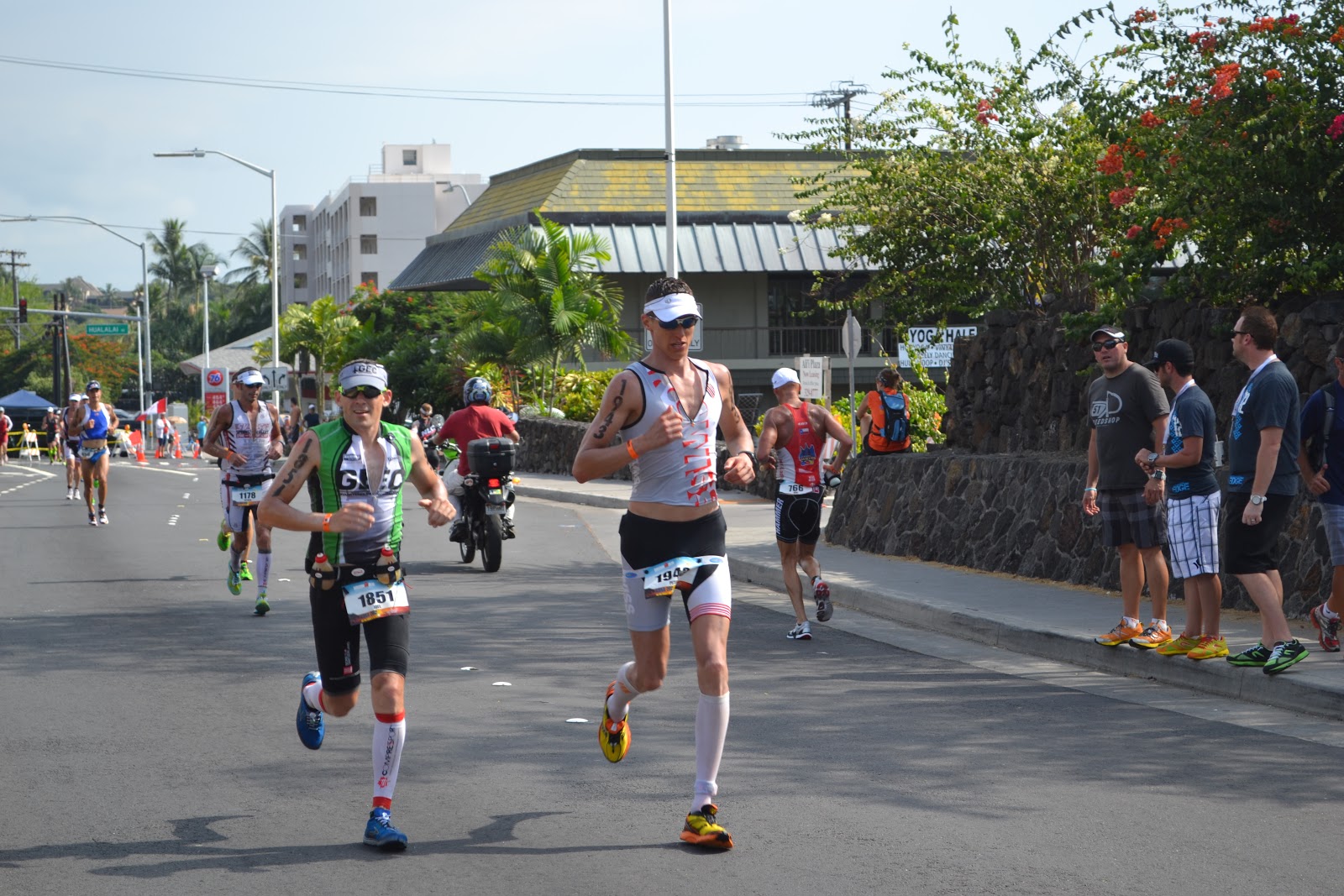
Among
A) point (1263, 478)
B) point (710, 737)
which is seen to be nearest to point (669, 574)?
point (710, 737)

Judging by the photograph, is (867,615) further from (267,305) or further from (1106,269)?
(267,305)

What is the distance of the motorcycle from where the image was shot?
15805mm

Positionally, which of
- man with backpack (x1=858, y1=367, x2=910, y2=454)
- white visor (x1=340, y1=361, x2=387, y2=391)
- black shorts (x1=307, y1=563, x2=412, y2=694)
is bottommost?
black shorts (x1=307, y1=563, x2=412, y2=694)

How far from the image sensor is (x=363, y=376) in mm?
6309

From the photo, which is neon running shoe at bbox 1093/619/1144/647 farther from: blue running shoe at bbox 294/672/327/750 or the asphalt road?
blue running shoe at bbox 294/672/327/750

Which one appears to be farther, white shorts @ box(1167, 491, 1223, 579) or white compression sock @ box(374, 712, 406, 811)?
white shorts @ box(1167, 491, 1223, 579)

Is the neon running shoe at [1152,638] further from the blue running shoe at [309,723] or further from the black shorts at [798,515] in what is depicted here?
the blue running shoe at [309,723]

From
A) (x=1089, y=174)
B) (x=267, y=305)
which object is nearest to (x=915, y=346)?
(x=1089, y=174)

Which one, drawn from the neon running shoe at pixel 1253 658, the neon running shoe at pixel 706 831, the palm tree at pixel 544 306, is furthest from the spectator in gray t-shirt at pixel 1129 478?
the palm tree at pixel 544 306

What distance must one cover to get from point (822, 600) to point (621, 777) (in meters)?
5.10

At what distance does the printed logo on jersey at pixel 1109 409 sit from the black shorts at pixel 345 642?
17.0 feet

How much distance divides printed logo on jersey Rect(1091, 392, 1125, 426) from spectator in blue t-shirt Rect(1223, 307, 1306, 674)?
0.79m

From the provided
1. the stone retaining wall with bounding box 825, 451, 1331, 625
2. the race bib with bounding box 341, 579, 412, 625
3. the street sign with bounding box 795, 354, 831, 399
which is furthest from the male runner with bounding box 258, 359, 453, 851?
the street sign with bounding box 795, 354, 831, 399

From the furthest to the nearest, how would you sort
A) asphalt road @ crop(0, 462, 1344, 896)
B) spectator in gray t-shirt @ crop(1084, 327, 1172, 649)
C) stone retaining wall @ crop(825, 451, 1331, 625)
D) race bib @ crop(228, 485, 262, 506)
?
1. race bib @ crop(228, 485, 262, 506)
2. stone retaining wall @ crop(825, 451, 1331, 625)
3. spectator in gray t-shirt @ crop(1084, 327, 1172, 649)
4. asphalt road @ crop(0, 462, 1344, 896)
